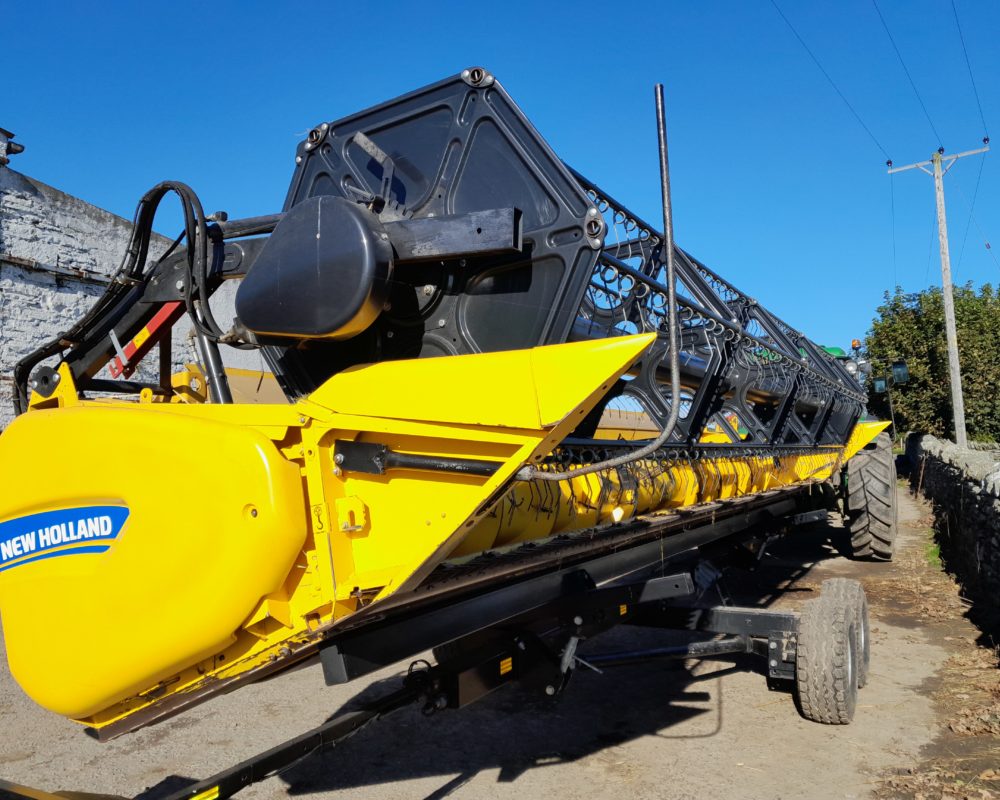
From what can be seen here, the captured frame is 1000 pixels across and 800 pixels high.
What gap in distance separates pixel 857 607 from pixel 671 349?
3780mm

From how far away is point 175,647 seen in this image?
7.58 feet

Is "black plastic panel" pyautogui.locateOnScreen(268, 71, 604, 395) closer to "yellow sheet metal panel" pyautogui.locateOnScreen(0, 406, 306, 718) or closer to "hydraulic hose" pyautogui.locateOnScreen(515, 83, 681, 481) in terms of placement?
"hydraulic hose" pyautogui.locateOnScreen(515, 83, 681, 481)

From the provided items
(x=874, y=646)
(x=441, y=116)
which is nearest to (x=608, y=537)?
(x=441, y=116)

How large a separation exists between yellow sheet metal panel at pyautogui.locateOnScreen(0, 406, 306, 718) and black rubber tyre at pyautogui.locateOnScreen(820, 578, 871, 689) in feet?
12.5

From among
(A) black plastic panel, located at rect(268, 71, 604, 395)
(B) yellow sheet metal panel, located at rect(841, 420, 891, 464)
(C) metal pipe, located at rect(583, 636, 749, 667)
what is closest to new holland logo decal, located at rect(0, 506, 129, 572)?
(A) black plastic panel, located at rect(268, 71, 604, 395)

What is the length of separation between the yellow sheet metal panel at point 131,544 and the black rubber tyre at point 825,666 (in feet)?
11.2

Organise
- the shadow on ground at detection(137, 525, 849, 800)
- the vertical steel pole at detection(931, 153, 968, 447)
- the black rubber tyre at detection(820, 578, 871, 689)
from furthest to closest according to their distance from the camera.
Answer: the vertical steel pole at detection(931, 153, 968, 447) < the black rubber tyre at detection(820, 578, 871, 689) < the shadow on ground at detection(137, 525, 849, 800)

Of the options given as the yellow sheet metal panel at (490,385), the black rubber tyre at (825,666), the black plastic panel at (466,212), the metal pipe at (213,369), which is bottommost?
the black rubber tyre at (825,666)

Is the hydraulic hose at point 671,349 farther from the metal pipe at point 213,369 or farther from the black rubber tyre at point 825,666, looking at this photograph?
the black rubber tyre at point 825,666

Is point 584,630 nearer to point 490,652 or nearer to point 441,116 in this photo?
point 490,652

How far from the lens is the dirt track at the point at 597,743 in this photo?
3.92 metres

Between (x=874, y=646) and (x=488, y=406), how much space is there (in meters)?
5.59

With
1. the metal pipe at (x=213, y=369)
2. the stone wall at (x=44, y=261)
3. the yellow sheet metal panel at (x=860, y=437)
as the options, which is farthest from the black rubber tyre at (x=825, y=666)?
the stone wall at (x=44, y=261)

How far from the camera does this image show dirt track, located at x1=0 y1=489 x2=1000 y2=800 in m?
3.92
